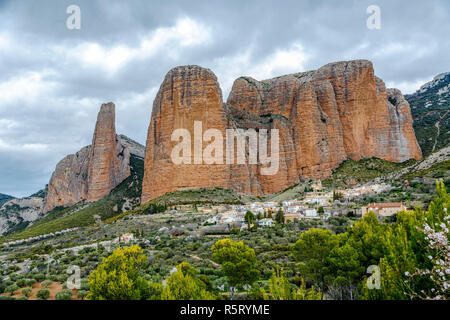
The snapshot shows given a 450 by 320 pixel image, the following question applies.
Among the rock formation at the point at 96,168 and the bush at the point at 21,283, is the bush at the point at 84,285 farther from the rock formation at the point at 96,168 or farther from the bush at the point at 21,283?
the rock formation at the point at 96,168

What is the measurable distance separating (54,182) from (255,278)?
101 metres

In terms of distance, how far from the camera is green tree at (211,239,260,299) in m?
16.5

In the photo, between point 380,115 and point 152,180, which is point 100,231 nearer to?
point 152,180

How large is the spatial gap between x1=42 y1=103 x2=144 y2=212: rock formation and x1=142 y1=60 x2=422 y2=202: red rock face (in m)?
23.4

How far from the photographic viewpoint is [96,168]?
87.4 meters

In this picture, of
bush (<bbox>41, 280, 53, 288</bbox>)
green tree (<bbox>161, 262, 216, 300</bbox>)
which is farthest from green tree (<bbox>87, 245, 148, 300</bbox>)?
bush (<bbox>41, 280, 53, 288</bbox>)

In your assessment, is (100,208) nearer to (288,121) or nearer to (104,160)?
(104,160)

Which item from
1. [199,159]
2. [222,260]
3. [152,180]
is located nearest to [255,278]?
[222,260]

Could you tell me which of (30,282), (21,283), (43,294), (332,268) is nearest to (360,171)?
(332,268)

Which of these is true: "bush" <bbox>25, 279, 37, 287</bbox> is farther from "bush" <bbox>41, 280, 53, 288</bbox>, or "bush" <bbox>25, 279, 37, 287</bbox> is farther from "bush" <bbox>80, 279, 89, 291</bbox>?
"bush" <bbox>80, 279, 89, 291</bbox>

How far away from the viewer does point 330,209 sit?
4100cm

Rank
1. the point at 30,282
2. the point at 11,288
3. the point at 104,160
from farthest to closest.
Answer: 1. the point at 104,160
2. the point at 30,282
3. the point at 11,288

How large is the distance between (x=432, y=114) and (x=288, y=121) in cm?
4650
